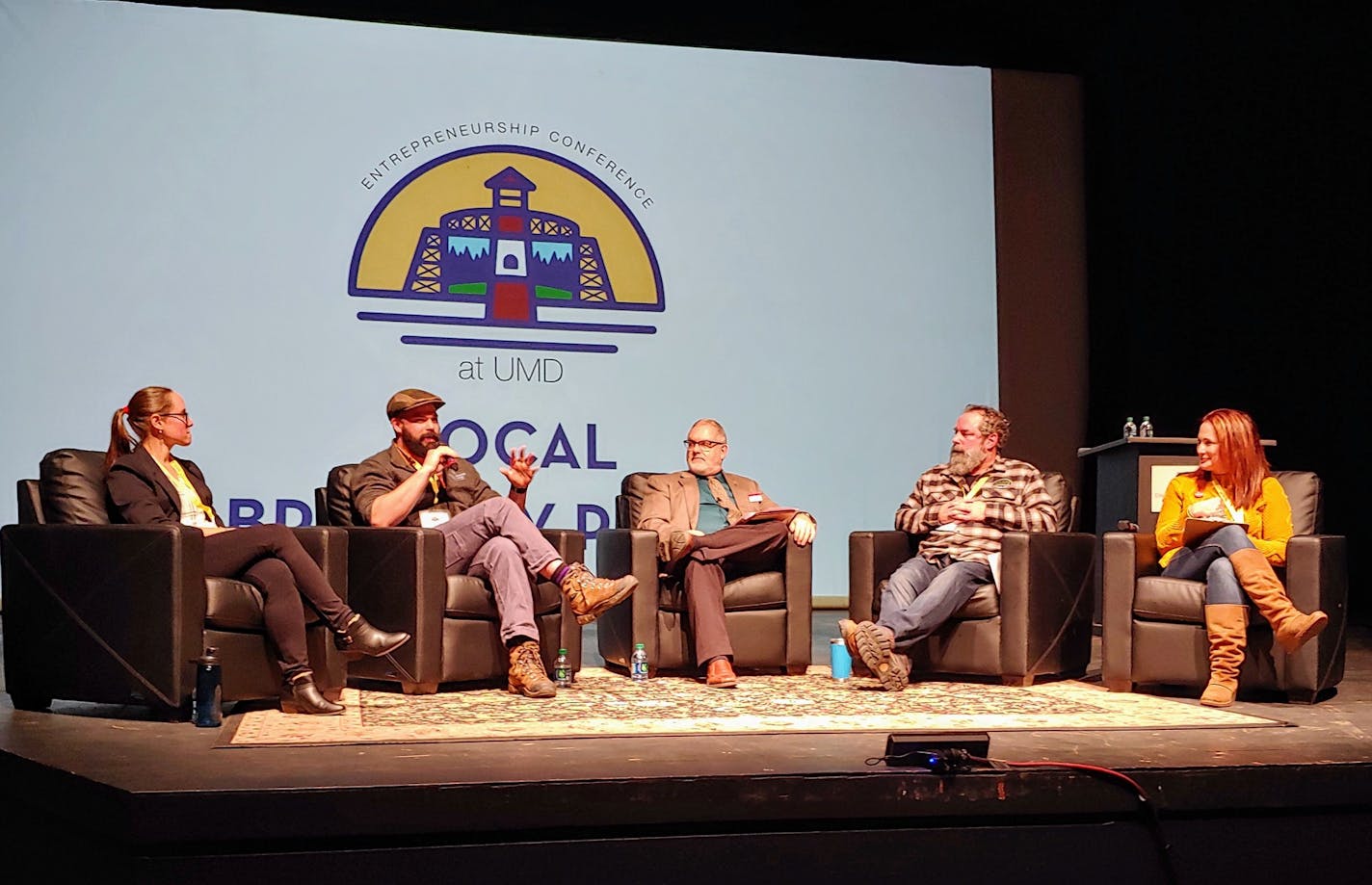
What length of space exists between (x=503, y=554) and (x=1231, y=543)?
7.01 ft

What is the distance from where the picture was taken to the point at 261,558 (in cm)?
352

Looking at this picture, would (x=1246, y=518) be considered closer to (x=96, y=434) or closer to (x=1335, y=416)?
(x=1335, y=416)

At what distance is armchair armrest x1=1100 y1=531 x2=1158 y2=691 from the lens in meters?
4.07

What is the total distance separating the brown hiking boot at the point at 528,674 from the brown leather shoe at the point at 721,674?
0.51m

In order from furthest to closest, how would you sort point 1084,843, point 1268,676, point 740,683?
point 740,683
point 1268,676
point 1084,843

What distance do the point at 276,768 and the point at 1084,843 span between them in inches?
57.8

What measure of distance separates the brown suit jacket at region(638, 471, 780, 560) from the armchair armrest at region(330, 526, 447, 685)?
88 centimetres

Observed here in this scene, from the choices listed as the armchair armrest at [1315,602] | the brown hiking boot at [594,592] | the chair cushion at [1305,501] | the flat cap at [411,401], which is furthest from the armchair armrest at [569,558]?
the chair cushion at [1305,501]

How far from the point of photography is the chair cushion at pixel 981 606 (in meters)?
4.27

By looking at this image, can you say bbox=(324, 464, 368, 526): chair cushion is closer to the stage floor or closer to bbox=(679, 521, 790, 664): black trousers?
bbox=(679, 521, 790, 664): black trousers

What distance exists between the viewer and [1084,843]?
2.43 meters

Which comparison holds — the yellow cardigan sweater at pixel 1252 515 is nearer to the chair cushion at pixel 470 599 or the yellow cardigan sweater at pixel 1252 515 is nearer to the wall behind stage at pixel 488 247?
the chair cushion at pixel 470 599

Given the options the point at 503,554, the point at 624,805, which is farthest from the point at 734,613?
the point at 624,805

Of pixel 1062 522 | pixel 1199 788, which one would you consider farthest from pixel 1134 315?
pixel 1199 788
